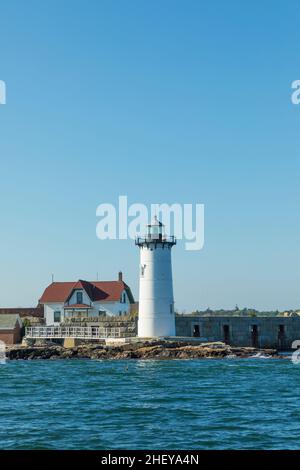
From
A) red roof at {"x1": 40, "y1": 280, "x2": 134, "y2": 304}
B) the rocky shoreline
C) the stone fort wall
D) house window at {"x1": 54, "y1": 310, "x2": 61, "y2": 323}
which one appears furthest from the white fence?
the stone fort wall

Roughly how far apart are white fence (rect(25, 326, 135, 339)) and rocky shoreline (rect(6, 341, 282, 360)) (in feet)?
6.25

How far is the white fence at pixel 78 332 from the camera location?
6188 cm

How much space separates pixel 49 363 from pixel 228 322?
61.9 feet

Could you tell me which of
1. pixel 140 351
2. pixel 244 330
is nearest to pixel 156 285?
pixel 140 351

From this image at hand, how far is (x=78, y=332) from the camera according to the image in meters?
63.0

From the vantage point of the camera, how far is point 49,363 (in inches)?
2087

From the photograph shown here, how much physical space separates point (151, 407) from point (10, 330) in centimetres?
3818

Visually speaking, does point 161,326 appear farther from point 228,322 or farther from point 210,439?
point 210,439

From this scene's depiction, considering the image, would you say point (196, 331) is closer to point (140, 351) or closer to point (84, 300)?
point (140, 351)

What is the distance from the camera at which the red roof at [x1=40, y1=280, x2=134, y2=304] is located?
68375 mm

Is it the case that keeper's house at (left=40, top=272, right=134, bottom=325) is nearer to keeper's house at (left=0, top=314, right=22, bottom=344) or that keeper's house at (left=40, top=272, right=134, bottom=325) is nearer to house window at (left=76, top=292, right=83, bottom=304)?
house window at (left=76, top=292, right=83, bottom=304)

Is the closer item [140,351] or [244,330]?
[140,351]
